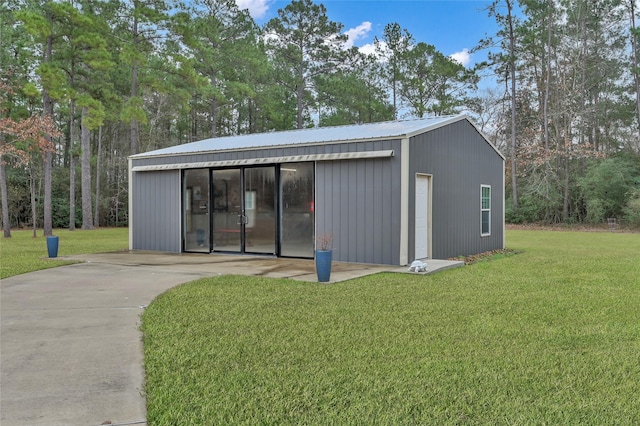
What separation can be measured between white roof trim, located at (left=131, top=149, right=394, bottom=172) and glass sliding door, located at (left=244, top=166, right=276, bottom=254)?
0.89 ft

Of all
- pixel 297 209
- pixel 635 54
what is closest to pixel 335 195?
pixel 297 209

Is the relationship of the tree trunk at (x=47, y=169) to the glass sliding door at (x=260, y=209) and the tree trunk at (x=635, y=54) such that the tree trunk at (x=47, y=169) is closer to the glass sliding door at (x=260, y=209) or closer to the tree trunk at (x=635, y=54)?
the glass sliding door at (x=260, y=209)

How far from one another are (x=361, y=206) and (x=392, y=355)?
529 centimetres

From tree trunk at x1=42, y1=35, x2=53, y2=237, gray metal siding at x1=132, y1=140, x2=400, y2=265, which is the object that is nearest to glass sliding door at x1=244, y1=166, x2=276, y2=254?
gray metal siding at x1=132, y1=140, x2=400, y2=265

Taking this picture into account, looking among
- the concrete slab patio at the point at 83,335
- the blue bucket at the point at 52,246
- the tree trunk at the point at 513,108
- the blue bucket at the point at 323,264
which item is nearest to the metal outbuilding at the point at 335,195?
the concrete slab patio at the point at 83,335

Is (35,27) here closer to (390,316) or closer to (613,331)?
(390,316)

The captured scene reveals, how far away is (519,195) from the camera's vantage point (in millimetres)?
25984

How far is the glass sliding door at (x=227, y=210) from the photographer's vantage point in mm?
10078

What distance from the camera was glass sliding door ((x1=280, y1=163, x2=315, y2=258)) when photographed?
9172 mm

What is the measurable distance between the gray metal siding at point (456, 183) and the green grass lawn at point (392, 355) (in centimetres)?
318

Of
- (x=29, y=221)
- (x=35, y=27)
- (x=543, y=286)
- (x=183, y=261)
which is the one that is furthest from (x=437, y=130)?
(x=29, y=221)

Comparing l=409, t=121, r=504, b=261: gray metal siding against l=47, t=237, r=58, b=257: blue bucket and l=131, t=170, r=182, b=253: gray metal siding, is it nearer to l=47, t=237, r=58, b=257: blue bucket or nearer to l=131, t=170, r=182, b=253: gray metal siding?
l=131, t=170, r=182, b=253: gray metal siding

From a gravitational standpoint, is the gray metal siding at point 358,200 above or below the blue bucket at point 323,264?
above

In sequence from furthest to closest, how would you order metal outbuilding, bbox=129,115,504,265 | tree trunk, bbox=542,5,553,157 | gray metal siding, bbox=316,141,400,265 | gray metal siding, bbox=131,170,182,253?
tree trunk, bbox=542,5,553,157 < gray metal siding, bbox=131,170,182,253 < metal outbuilding, bbox=129,115,504,265 < gray metal siding, bbox=316,141,400,265
